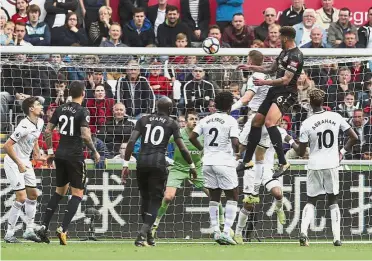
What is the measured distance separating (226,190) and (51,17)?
795cm

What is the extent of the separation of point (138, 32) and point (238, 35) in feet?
6.71

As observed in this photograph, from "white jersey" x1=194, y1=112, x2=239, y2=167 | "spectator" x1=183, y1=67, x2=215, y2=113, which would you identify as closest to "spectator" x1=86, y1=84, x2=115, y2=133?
"spectator" x1=183, y1=67, x2=215, y2=113

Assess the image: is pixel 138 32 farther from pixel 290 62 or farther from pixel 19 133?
pixel 290 62

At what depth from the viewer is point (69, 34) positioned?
955 inches

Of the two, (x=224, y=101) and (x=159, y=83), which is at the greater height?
(x=159, y=83)

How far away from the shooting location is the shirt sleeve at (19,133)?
18703 mm

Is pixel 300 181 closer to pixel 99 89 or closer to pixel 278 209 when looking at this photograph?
pixel 278 209

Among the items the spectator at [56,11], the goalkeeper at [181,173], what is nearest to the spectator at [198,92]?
the goalkeeper at [181,173]

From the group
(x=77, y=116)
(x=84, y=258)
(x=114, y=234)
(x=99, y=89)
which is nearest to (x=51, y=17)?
(x=99, y=89)

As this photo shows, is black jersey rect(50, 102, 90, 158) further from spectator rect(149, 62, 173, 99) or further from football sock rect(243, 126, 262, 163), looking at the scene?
spectator rect(149, 62, 173, 99)

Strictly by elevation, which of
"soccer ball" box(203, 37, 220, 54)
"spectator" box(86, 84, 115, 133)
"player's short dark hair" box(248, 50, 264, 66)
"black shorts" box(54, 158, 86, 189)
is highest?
"soccer ball" box(203, 37, 220, 54)

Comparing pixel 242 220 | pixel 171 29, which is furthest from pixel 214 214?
pixel 171 29

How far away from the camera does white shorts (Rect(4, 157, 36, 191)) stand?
1916 cm

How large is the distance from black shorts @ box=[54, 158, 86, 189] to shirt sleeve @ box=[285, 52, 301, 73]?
344 cm
